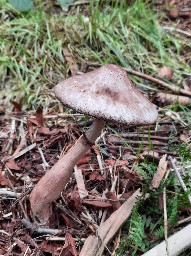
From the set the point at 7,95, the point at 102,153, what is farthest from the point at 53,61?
the point at 102,153

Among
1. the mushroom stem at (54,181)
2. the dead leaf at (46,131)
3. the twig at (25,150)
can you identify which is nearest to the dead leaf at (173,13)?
the dead leaf at (46,131)

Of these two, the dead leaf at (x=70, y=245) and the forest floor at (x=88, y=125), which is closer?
the dead leaf at (x=70, y=245)

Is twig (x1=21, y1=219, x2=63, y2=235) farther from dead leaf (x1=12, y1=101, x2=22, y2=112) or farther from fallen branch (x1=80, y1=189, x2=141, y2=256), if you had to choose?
dead leaf (x1=12, y1=101, x2=22, y2=112)

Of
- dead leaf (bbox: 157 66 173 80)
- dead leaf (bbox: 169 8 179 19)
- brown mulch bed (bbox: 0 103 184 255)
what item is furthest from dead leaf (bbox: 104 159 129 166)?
dead leaf (bbox: 169 8 179 19)

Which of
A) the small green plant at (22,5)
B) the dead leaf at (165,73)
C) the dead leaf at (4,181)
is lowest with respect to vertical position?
the dead leaf at (4,181)


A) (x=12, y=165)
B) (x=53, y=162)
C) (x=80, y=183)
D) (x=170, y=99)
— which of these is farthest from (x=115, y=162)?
(x=170, y=99)

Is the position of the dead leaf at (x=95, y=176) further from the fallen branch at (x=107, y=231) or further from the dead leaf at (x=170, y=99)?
the dead leaf at (x=170, y=99)

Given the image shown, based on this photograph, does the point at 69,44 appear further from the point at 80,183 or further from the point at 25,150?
the point at 80,183
